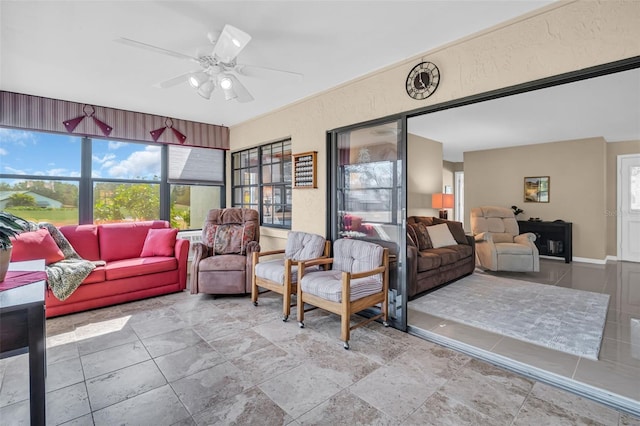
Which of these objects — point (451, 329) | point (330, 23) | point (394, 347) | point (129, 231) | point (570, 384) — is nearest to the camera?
point (570, 384)

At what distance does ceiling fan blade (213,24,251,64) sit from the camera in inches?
78.5

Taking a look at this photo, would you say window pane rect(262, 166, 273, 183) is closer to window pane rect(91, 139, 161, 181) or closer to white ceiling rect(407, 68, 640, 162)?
window pane rect(91, 139, 161, 181)

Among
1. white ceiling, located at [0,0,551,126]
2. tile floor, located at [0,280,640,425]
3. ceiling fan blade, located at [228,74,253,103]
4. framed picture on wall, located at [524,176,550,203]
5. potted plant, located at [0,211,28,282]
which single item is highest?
white ceiling, located at [0,0,551,126]

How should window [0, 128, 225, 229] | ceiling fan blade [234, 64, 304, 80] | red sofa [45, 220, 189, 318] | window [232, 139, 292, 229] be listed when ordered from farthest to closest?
window [232, 139, 292, 229] < window [0, 128, 225, 229] < red sofa [45, 220, 189, 318] < ceiling fan blade [234, 64, 304, 80]

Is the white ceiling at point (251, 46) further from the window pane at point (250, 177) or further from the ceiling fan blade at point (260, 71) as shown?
the window pane at point (250, 177)

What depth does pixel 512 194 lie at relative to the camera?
709 cm

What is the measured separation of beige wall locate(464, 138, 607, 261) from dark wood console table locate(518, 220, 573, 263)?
0.31 meters

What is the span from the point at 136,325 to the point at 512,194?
7.68 metres

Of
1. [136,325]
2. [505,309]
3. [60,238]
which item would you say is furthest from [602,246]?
[60,238]

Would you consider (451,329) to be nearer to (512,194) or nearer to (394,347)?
(394,347)


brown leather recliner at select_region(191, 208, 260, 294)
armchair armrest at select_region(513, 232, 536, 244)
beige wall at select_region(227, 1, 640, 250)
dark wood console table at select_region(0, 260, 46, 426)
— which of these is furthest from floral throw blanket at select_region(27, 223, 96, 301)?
armchair armrest at select_region(513, 232, 536, 244)

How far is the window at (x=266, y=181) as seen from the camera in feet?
15.2

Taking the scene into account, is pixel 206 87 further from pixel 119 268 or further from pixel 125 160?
pixel 125 160

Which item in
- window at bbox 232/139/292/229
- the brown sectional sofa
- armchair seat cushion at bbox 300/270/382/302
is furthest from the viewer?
window at bbox 232/139/292/229
